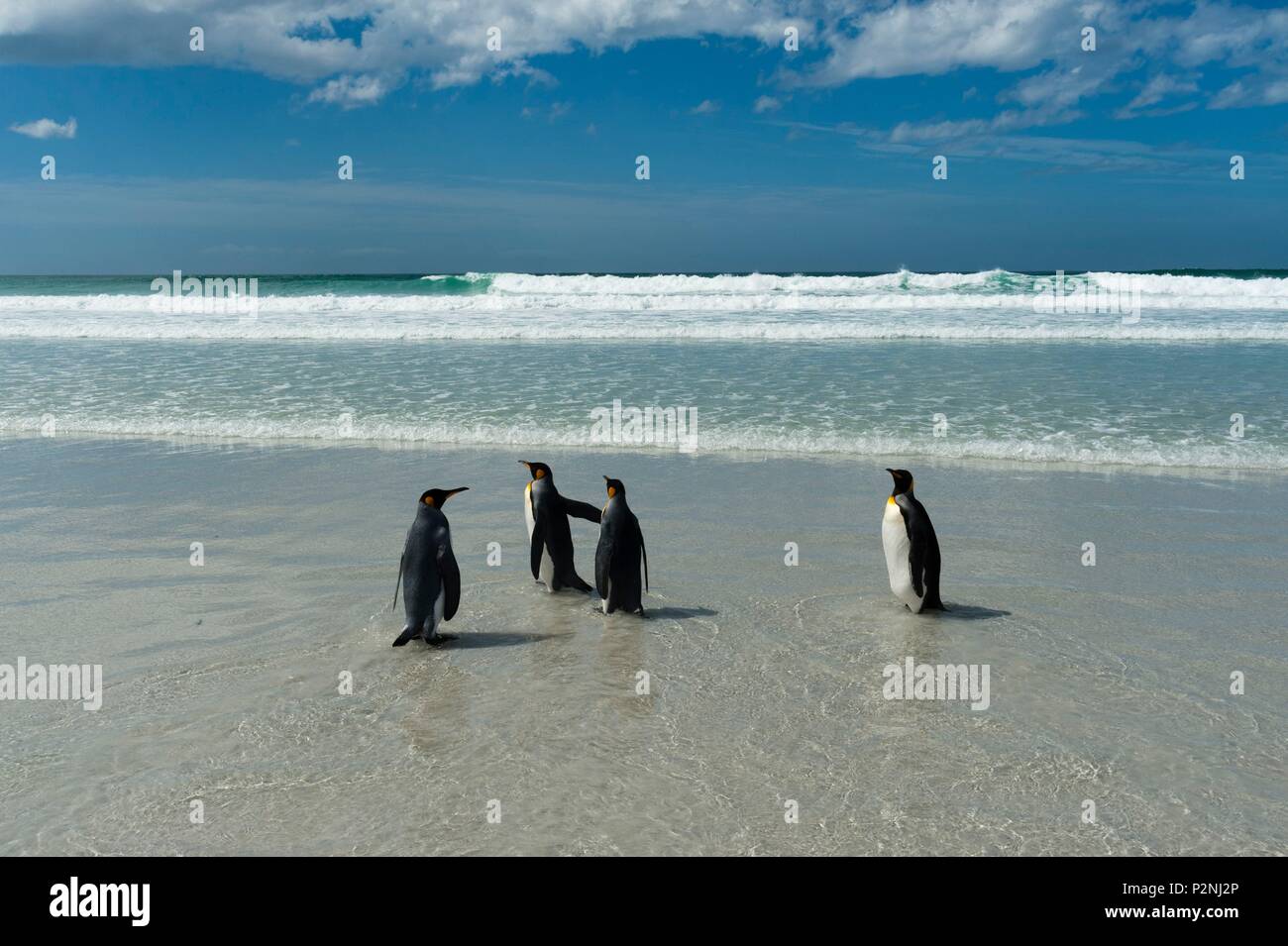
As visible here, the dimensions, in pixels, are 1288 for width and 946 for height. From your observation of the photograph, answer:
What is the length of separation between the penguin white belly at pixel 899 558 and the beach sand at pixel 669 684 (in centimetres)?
10

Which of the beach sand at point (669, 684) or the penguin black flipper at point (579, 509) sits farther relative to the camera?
the penguin black flipper at point (579, 509)

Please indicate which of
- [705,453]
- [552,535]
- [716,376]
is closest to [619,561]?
[552,535]

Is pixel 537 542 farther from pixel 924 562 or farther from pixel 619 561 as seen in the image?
pixel 924 562

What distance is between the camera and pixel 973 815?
3102 millimetres

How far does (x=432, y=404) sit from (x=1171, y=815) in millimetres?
9616

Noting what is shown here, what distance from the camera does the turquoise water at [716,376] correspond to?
966cm

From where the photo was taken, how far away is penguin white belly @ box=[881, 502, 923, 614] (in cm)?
510

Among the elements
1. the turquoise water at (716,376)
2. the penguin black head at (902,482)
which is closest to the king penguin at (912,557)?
the penguin black head at (902,482)

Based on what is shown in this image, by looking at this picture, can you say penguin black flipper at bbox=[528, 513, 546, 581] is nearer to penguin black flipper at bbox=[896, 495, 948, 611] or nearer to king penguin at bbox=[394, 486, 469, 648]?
king penguin at bbox=[394, 486, 469, 648]

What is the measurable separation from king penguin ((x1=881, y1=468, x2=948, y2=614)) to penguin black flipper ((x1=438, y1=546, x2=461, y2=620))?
2256mm

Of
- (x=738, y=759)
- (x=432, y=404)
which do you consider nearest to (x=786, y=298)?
(x=432, y=404)

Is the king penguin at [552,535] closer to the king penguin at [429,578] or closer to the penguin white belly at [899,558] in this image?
the king penguin at [429,578]

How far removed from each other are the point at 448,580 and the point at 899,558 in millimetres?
2307

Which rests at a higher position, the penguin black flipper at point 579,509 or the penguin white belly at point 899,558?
the penguin black flipper at point 579,509
